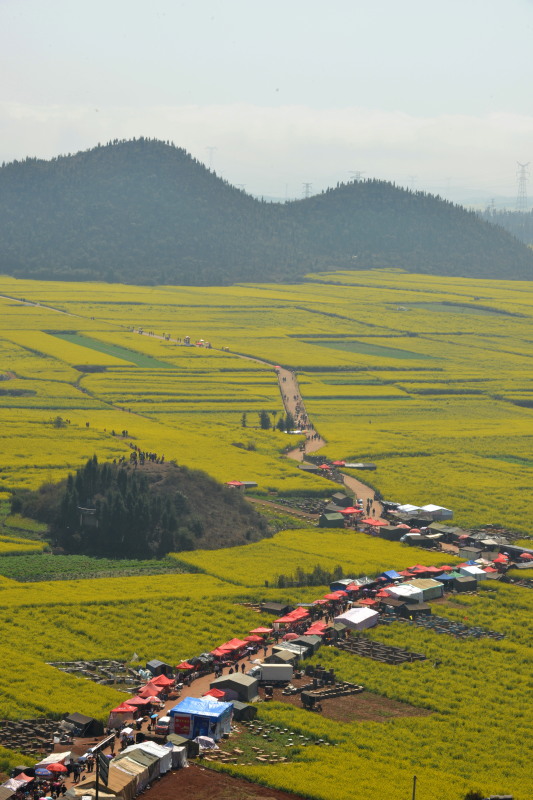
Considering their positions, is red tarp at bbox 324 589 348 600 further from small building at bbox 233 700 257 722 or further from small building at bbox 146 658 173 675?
small building at bbox 233 700 257 722

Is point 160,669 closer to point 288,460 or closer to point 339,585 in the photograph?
point 339,585

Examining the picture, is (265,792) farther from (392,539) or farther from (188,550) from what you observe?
(392,539)

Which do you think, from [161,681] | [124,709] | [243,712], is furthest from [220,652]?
[124,709]

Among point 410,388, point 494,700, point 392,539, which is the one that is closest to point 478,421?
point 410,388

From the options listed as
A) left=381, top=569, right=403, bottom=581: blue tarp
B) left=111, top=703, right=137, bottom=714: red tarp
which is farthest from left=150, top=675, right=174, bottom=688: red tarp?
left=381, top=569, right=403, bottom=581: blue tarp

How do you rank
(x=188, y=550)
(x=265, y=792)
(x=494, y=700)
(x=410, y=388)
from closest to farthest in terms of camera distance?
(x=265, y=792) < (x=494, y=700) < (x=188, y=550) < (x=410, y=388)
